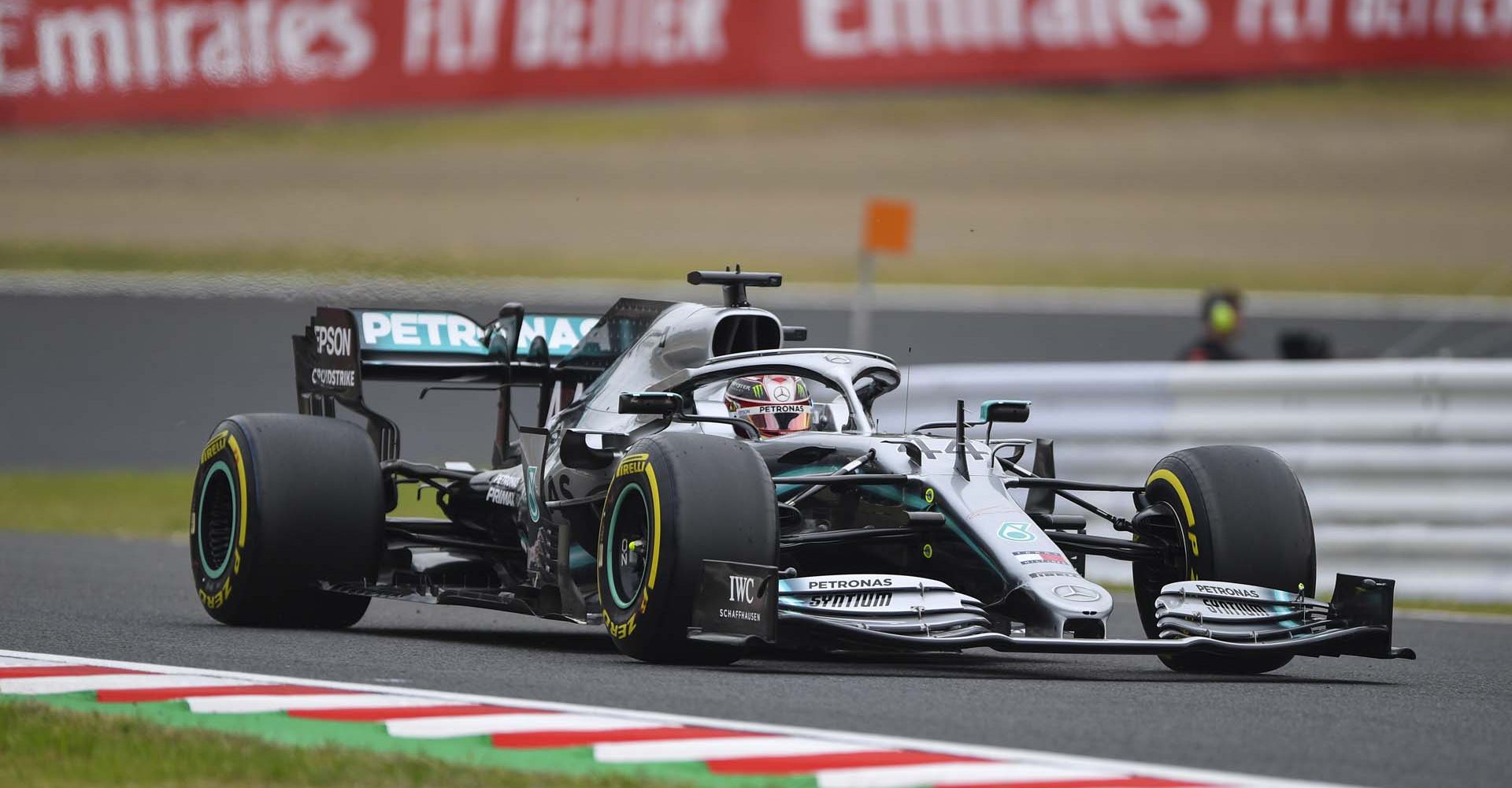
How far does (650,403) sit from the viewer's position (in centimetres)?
853

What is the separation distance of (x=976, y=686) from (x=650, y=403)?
1.84 metres

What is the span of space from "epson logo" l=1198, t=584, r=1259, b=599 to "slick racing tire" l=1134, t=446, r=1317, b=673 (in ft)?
0.85

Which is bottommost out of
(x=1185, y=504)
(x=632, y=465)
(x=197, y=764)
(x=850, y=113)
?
(x=197, y=764)

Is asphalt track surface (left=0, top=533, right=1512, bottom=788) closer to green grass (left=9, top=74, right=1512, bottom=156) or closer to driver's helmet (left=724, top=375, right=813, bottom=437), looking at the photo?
driver's helmet (left=724, top=375, right=813, bottom=437)

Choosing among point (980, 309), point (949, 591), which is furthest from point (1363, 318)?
point (949, 591)

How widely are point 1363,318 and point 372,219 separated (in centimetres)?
1336

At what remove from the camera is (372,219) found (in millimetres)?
28156

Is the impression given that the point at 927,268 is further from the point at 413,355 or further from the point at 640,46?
the point at 413,355

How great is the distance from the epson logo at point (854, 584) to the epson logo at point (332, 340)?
11.7ft

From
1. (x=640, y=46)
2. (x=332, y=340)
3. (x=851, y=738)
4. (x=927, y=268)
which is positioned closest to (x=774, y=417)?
(x=332, y=340)

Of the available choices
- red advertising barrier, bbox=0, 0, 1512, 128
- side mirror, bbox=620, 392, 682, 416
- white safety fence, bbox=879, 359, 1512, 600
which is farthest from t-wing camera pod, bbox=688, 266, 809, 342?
red advertising barrier, bbox=0, 0, 1512, 128

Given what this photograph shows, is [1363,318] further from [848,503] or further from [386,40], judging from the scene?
[386,40]

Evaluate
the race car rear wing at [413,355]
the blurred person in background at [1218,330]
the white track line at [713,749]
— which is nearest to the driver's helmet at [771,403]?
the race car rear wing at [413,355]

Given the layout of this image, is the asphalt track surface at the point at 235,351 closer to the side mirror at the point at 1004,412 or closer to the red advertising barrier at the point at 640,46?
the red advertising barrier at the point at 640,46
